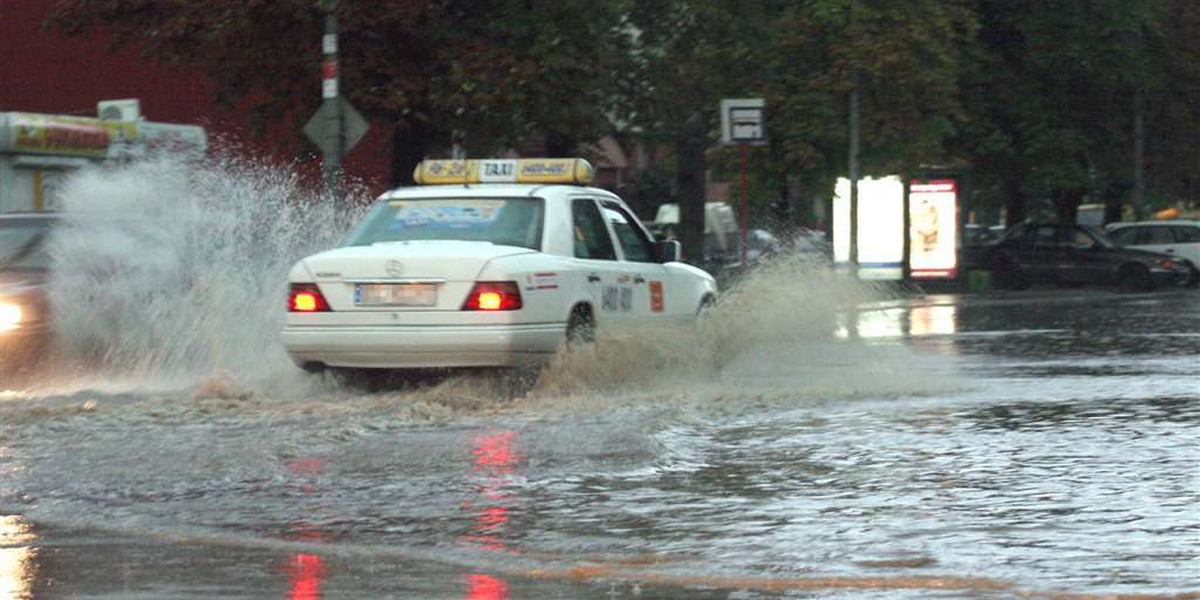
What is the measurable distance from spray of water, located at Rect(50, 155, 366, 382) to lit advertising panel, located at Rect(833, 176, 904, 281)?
58.9ft

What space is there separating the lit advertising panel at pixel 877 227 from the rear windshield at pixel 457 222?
2096 cm

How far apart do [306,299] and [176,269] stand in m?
3.30

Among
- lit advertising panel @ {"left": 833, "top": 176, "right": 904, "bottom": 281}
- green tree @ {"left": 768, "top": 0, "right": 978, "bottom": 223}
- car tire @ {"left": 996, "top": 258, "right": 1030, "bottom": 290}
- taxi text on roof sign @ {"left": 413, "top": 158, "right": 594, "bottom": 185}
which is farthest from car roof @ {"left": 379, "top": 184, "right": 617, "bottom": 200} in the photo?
car tire @ {"left": 996, "top": 258, "right": 1030, "bottom": 290}

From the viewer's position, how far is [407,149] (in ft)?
91.6

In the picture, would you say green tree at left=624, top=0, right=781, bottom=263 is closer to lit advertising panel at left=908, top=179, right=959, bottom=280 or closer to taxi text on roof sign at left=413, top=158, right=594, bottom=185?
lit advertising panel at left=908, top=179, right=959, bottom=280

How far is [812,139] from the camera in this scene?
105 ft

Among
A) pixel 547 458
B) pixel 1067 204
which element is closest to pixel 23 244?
pixel 547 458

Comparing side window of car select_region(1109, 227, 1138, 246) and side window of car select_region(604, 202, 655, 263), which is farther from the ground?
side window of car select_region(604, 202, 655, 263)

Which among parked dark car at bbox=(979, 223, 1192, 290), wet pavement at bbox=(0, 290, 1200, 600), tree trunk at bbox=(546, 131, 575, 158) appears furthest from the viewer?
parked dark car at bbox=(979, 223, 1192, 290)

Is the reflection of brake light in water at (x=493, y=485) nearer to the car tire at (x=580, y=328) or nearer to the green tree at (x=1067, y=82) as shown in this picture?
the car tire at (x=580, y=328)

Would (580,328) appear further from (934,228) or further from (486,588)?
(934,228)

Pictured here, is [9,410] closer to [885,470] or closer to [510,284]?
[510,284]

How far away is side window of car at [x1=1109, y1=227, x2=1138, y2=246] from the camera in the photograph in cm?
4166

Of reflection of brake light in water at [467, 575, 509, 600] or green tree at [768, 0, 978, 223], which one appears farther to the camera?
green tree at [768, 0, 978, 223]
